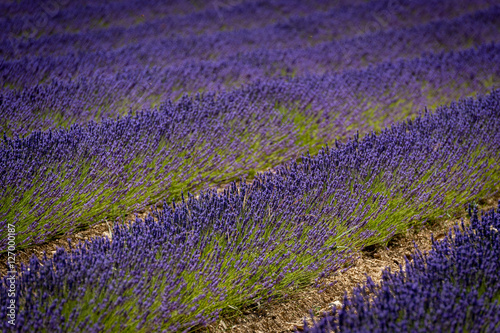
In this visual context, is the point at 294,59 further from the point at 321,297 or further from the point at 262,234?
the point at 321,297

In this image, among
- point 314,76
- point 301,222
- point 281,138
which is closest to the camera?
point 301,222

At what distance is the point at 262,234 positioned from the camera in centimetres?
226

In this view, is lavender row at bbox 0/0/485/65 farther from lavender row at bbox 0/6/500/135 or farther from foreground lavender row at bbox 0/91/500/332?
foreground lavender row at bbox 0/91/500/332

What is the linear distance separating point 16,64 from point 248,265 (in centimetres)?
338

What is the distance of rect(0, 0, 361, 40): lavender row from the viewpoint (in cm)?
639

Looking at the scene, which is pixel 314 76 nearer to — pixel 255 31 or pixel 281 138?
pixel 281 138

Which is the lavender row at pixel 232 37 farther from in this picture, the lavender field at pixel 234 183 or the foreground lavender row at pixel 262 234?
the foreground lavender row at pixel 262 234

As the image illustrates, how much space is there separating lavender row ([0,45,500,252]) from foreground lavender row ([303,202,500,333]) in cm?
167

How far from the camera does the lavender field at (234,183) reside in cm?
175

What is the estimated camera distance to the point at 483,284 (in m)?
1.79

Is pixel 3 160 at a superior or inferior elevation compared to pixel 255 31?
inferior

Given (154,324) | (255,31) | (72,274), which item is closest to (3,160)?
(72,274)

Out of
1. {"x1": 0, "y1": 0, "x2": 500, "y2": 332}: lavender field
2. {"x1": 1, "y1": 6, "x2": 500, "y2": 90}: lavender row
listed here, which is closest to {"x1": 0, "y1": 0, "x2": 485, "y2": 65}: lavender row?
{"x1": 0, "y1": 0, "x2": 500, "y2": 332}: lavender field

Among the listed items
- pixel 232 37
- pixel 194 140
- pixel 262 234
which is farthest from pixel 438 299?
pixel 232 37
